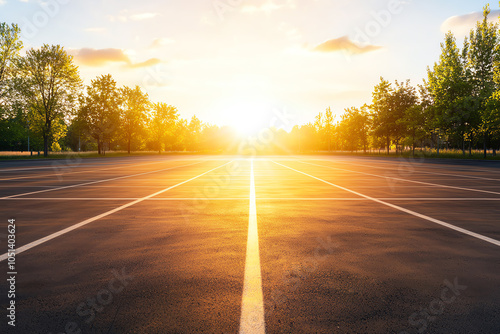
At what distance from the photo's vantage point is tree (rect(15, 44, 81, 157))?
180 feet

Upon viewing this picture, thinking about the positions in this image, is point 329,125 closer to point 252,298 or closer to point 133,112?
point 133,112

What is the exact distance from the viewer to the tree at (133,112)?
7950 centimetres

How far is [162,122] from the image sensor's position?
327 ft

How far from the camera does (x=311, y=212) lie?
8.16m

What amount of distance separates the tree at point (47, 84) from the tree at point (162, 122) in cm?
3875

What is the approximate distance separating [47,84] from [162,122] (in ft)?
142

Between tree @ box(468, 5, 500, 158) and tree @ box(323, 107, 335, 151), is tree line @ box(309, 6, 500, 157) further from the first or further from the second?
tree @ box(323, 107, 335, 151)

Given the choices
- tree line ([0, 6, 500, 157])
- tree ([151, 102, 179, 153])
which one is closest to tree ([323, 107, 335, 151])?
tree line ([0, 6, 500, 157])

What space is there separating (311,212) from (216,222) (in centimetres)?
237

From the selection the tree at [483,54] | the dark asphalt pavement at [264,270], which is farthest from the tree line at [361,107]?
the dark asphalt pavement at [264,270]

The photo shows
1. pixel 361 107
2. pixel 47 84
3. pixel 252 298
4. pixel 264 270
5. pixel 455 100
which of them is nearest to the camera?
pixel 252 298

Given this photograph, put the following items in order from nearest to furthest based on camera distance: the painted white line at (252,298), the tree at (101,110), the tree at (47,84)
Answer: the painted white line at (252,298) < the tree at (47,84) < the tree at (101,110)

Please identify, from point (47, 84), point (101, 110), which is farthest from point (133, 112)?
point (47, 84)

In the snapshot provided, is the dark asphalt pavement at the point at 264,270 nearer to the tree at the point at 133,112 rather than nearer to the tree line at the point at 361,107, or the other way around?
the tree line at the point at 361,107
